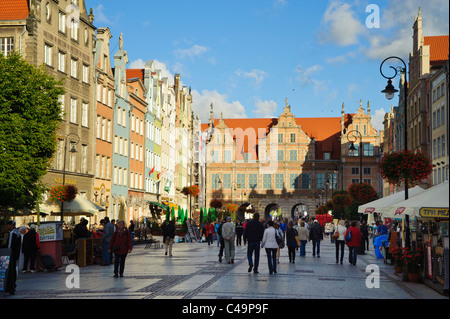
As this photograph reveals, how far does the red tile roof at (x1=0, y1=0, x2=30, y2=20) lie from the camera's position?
37.8 metres

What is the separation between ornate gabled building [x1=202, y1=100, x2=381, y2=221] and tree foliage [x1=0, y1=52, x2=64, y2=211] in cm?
6427

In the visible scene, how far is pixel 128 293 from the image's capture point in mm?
14406

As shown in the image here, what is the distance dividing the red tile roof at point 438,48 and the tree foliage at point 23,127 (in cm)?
4183

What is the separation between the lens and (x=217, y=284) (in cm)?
1650

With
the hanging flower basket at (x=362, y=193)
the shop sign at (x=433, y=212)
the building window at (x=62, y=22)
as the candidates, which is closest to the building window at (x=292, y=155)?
the hanging flower basket at (x=362, y=193)

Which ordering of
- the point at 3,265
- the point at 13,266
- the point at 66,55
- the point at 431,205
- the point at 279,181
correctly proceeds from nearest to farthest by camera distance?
the point at 3,265 < the point at 13,266 < the point at 431,205 < the point at 66,55 < the point at 279,181

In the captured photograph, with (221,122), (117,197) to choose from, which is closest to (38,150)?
(117,197)

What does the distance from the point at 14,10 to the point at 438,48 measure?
39835mm

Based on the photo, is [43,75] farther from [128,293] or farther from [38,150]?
[128,293]

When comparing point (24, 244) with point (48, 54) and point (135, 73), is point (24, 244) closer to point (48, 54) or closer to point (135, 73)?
point (48, 54)

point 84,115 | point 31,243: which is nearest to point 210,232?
point 84,115

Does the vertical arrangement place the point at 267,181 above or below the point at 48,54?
below

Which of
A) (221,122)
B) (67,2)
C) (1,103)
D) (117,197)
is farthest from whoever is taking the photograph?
(221,122)
